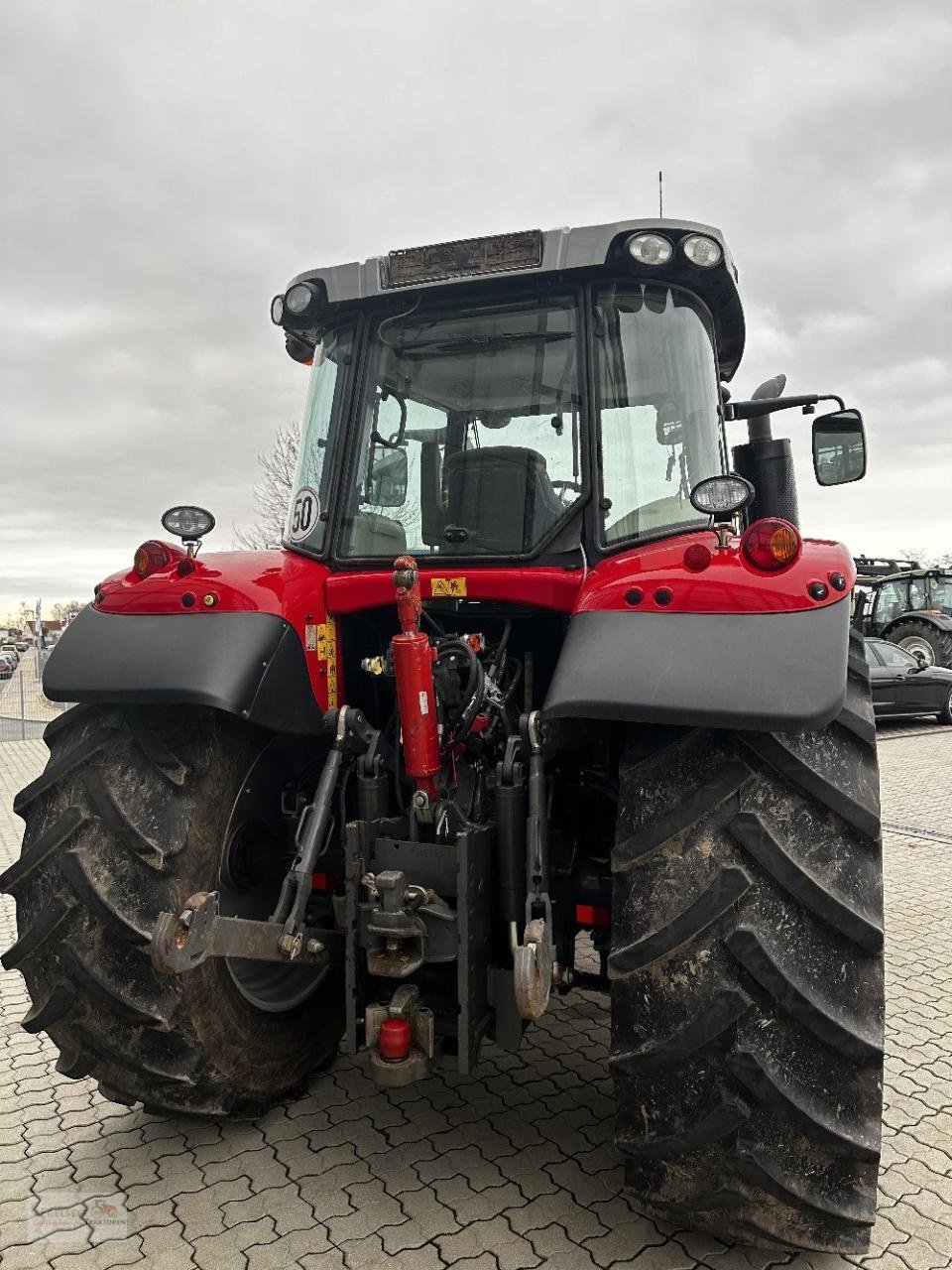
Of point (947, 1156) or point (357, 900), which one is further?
point (947, 1156)

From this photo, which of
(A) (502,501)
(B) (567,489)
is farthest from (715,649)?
(A) (502,501)

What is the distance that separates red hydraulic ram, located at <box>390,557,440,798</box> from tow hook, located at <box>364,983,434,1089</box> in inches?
25.4

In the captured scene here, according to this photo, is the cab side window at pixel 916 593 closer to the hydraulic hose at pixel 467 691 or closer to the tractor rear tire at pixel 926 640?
the tractor rear tire at pixel 926 640

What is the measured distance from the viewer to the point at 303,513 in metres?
3.41

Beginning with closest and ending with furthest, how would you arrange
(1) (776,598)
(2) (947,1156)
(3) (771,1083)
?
(3) (771,1083) → (1) (776,598) → (2) (947,1156)

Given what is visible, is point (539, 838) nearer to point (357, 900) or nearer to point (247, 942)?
point (357, 900)

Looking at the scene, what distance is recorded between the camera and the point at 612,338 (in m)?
3.08

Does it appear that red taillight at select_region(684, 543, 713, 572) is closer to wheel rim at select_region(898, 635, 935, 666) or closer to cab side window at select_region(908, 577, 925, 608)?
wheel rim at select_region(898, 635, 935, 666)

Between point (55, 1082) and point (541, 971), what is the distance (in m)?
2.28

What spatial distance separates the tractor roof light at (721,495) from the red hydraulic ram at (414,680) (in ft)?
2.70

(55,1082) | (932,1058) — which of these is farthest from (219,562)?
(932,1058)

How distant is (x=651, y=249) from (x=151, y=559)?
1884 millimetres

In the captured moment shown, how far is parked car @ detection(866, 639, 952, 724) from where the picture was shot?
14930 mm

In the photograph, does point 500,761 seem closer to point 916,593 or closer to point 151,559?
point 151,559
